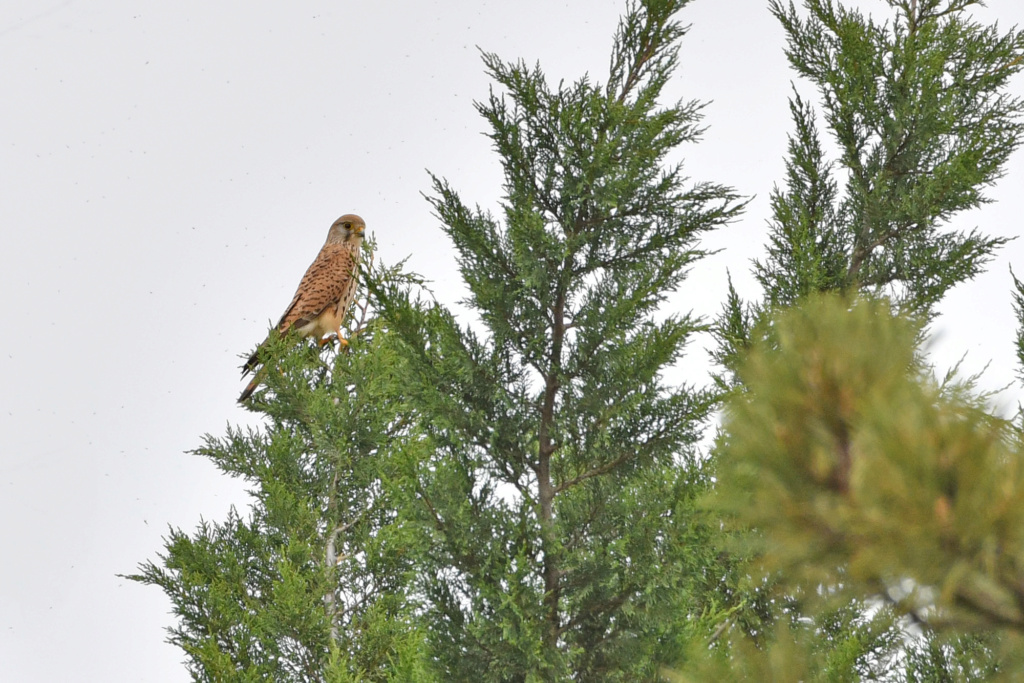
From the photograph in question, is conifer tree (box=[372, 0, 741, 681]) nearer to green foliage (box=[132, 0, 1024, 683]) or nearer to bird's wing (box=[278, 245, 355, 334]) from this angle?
green foliage (box=[132, 0, 1024, 683])

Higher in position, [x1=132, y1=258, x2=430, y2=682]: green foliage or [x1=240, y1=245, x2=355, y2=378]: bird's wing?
[x1=240, y1=245, x2=355, y2=378]: bird's wing

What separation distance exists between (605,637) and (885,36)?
390 cm

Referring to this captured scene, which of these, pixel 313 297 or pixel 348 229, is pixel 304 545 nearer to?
pixel 313 297

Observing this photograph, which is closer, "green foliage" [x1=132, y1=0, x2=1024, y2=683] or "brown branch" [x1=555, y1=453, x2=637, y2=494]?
"green foliage" [x1=132, y1=0, x2=1024, y2=683]

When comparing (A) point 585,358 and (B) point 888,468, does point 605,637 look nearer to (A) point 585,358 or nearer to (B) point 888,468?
(A) point 585,358

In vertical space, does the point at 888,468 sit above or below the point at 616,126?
below

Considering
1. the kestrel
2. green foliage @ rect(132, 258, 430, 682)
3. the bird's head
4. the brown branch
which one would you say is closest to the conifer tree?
the brown branch

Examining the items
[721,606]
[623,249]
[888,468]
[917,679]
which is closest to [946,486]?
[888,468]

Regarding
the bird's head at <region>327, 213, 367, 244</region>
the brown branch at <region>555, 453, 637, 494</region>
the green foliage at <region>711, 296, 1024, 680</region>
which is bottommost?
the green foliage at <region>711, 296, 1024, 680</region>

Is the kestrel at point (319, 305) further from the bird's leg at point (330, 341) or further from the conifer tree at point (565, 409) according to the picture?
the conifer tree at point (565, 409)

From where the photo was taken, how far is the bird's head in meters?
9.52

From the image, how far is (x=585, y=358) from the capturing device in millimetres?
5023

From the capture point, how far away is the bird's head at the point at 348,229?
9523 millimetres

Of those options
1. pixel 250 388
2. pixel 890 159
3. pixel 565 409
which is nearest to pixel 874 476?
pixel 565 409
